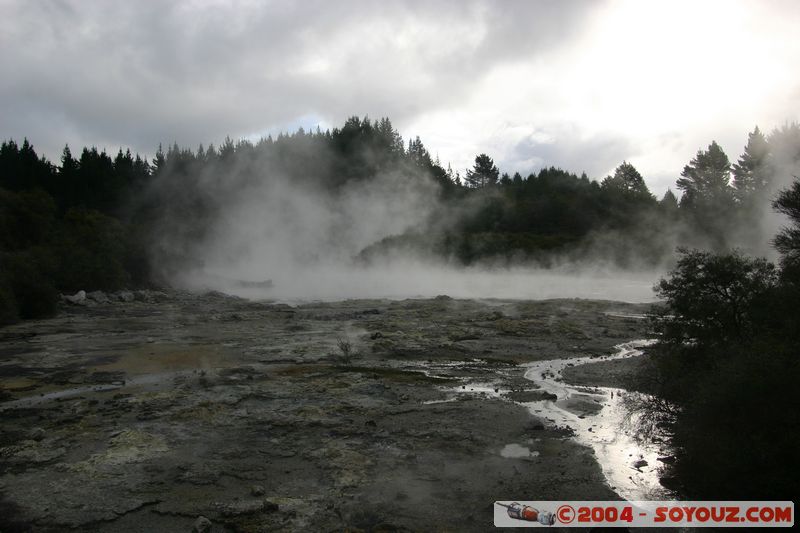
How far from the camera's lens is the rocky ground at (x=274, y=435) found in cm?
543

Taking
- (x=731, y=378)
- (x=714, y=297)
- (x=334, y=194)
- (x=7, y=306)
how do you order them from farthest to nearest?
(x=334, y=194)
(x=7, y=306)
(x=714, y=297)
(x=731, y=378)

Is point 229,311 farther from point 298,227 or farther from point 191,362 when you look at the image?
point 298,227

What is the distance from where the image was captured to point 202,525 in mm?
5023

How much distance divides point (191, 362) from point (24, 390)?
3563 mm

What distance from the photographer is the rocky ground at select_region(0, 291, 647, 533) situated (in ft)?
17.8

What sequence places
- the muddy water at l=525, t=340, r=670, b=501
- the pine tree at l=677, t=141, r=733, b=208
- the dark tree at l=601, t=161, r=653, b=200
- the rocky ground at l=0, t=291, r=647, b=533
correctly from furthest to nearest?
the dark tree at l=601, t=161, r=653, b=200, the pine tree at l=677, t=141, r=733, b=208, the muddy water at l=525, t=340, r=670, b=501, the rocky ground at l=0, t=291, r=647, b=533

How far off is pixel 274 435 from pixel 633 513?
4.89 meters

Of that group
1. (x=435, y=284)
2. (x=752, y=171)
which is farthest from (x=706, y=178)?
(x=435, y=284)

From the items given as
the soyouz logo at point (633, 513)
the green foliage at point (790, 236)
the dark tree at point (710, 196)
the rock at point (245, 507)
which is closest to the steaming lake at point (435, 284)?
the dark tree at point (710, 196)

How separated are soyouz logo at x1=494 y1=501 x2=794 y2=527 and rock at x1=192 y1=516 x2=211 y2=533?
114 inches

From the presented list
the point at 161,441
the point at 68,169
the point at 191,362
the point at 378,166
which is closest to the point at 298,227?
the point at 378,166

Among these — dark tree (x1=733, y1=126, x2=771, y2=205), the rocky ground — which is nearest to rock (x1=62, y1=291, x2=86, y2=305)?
the rocky ground

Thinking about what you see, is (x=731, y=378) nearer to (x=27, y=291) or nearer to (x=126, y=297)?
(x=27, y=291)

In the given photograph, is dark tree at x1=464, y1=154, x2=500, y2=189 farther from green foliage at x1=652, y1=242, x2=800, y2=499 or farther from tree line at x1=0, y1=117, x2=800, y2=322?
green foliage at x1=652, y1=242, x2=800, y2=499
